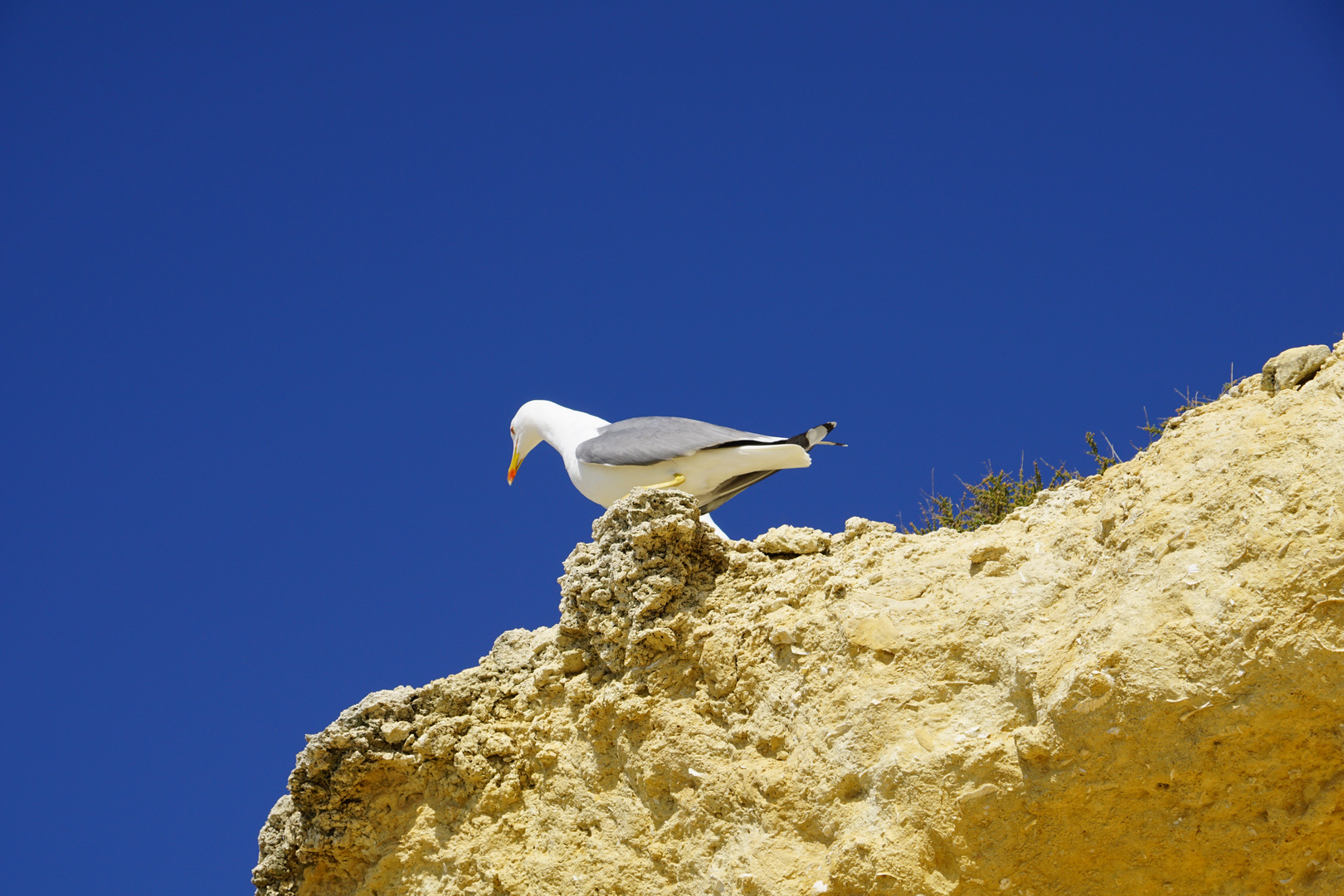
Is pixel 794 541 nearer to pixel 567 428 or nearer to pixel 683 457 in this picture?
pixel 683 457

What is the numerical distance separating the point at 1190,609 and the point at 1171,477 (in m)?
0.59

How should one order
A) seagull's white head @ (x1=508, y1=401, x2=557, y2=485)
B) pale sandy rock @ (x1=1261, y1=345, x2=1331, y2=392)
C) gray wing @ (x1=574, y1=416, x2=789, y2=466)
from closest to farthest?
pale sandy rock @ (x1=1261, y1=345, x2=1331, y2=392), gray wing @ (x1=574, y1=416, x2=789, y2=466), seagull's white head @ (x1=508, y1=401, x2=557, y2=485)

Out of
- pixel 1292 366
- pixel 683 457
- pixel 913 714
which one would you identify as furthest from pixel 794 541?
pixel 683 457

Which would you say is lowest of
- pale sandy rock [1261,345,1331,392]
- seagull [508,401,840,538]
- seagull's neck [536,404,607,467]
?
pale sandy rock [1261,345,1331,392]

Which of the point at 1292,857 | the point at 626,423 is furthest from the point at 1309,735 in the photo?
the point at 626,423

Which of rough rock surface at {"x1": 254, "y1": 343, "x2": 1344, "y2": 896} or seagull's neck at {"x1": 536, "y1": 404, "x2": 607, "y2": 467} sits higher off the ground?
seagull's neck at {"x1": 536, "y1": 404, "x2": 607, "y2": 467}

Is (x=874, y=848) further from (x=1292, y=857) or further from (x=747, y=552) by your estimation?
(x=747, y=552)

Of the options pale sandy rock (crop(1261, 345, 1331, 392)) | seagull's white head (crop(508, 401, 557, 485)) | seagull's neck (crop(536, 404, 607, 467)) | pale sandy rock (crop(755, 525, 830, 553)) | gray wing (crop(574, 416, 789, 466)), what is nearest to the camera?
pale sandy rock (crop(1261, 345, 1331, 392))

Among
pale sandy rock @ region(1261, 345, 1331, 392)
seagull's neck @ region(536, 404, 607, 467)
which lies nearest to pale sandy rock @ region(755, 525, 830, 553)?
pale sandy rock @ region(1261, 345, 1331, 392)

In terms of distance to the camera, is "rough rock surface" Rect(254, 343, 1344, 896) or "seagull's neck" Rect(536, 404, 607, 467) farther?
"seagull's neck" Rect(536, 404, 607, 467)

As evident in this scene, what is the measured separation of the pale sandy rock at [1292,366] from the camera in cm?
398

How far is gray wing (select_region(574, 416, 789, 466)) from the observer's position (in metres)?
7.86

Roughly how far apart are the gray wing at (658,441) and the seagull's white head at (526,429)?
6.76ft

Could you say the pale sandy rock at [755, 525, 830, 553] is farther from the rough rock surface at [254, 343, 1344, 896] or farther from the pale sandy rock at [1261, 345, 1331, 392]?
the pale sandy rock at [1261, 345, 1331, 392]
